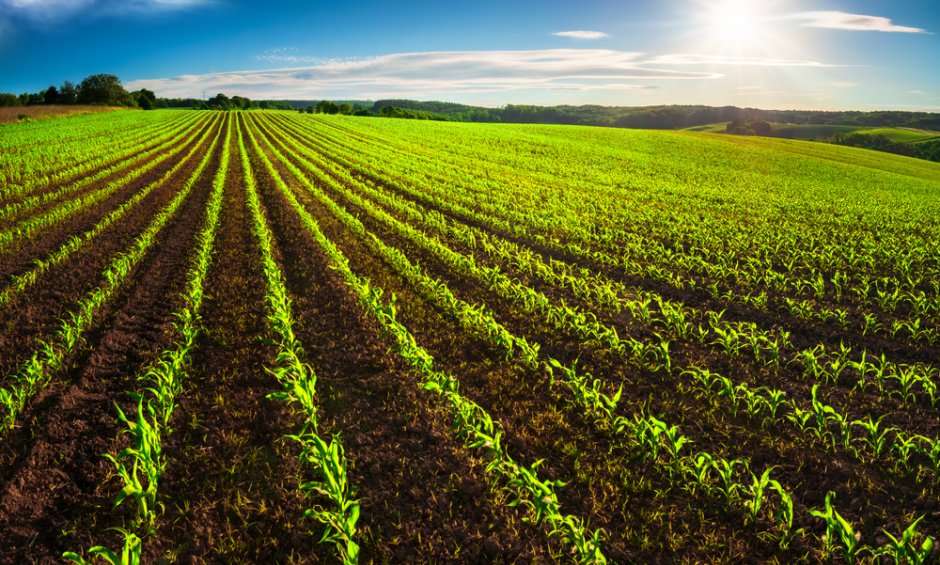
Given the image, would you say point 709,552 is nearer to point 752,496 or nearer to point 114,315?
point 752,496

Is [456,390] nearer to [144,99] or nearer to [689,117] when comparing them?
[144,99]

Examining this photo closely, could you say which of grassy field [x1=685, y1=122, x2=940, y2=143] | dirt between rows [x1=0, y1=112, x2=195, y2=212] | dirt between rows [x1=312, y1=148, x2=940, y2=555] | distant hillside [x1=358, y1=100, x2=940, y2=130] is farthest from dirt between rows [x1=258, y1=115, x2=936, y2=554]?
distant hillside [x1=358, y1=100, x2=940, y2=130]

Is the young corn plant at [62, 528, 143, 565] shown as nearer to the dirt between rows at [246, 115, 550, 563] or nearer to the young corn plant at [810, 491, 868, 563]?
the dirt between rows at [246, 115, 550, 563]

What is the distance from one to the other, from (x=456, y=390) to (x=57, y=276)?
31.9ft

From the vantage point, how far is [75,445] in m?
5.12

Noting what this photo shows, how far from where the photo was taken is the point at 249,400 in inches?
243

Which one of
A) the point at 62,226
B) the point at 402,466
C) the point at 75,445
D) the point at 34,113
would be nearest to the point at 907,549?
the point at 402,466

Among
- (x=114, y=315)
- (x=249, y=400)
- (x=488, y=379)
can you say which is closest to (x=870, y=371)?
(x=488, y=379)

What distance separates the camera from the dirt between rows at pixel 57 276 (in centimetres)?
743

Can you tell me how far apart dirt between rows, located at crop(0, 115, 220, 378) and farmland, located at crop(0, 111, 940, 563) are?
0.26ft

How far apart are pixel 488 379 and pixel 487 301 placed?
10.5 feet

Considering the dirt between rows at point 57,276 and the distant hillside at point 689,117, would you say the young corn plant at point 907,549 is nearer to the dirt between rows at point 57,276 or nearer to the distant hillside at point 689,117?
the dirt between rows at point 57,276

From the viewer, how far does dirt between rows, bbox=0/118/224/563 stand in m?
4.11

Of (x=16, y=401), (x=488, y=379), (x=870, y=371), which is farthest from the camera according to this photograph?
(x=870, y=371)
